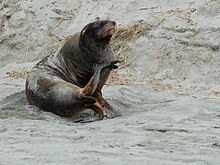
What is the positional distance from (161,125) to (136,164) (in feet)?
5.31

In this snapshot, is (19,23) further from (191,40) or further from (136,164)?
(136,164)

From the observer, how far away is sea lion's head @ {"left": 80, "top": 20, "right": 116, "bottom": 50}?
22.5 ft

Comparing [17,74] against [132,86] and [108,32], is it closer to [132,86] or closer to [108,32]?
[132,86]

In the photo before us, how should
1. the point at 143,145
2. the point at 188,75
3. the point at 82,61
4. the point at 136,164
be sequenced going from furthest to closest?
the point at 188,75 < the point at 82,61 < the point at 143,145 < the point at 136,164

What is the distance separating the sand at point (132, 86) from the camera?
4.71 m

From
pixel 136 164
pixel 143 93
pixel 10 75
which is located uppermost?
pixel 136 164

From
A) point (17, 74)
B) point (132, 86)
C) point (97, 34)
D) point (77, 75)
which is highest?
point (97, 34)

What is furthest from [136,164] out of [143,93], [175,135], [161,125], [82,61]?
[143,93]

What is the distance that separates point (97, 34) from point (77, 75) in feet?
1.74

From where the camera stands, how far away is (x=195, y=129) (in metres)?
5.64

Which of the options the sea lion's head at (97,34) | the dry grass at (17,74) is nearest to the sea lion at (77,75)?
the sea lion's head at (97,34)

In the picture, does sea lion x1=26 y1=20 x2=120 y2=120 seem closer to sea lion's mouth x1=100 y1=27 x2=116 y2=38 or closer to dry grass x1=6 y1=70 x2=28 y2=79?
sea lion's mouth x1=100 y1=27 x2=116 y2=38

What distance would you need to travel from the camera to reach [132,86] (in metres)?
8.56

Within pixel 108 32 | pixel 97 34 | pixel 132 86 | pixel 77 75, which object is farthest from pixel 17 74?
pixel 108 32
